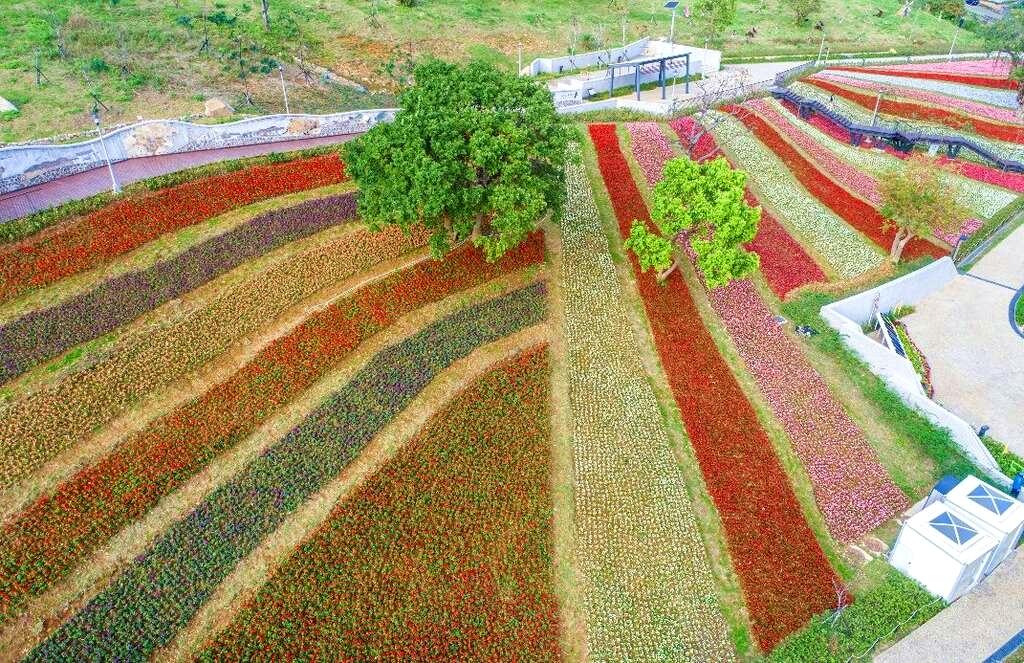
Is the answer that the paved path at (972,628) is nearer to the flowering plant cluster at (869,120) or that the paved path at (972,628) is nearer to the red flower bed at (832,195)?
the red flower bed at (832,195)

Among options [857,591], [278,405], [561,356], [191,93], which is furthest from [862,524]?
[191,93]

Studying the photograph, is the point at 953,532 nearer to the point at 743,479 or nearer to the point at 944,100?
the point at 743,479

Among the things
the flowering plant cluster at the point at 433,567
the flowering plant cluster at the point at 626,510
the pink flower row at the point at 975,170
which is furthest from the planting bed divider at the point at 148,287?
the pink flower row at the point at 975,170

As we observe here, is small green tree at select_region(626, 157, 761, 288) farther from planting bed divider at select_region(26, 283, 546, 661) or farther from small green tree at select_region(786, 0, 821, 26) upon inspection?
small green tree at select_region(786, 0, 821, 26)

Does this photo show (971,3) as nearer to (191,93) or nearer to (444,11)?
(444,11)

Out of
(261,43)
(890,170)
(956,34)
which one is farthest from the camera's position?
(956,34)

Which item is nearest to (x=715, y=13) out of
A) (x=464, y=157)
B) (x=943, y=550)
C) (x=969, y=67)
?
(x=969, y=67)
